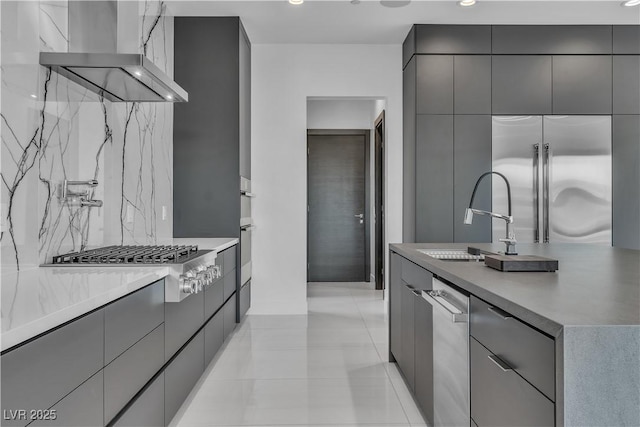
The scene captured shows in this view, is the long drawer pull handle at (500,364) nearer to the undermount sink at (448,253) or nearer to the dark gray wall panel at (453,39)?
the undermount sink at (448,253)

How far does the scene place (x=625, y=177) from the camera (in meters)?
4.19

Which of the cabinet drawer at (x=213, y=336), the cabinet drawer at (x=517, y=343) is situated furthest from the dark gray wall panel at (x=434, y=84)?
the cabinet drawer at (x=517, y=343)

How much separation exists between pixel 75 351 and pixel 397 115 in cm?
409

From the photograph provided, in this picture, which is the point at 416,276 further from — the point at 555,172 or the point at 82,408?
the point at 555,172

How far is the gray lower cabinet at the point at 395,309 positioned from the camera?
263 cm

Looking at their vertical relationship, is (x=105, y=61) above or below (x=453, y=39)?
below

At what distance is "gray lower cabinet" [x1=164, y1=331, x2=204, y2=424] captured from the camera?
191 cm

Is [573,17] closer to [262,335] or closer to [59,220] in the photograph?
[262,335]

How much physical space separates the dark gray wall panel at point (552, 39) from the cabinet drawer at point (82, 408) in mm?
4228

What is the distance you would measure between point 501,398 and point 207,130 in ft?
11.0

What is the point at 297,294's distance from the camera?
4605 millimetres

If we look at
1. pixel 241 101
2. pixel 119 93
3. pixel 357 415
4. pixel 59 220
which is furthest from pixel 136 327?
pixel 241 101

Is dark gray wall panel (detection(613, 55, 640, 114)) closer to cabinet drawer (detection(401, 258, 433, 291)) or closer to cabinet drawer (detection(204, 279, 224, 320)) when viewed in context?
cabinet drawer (detection(401, 258, 433, 291))

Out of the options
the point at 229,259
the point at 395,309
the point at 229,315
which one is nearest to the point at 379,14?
the point at 229,259
